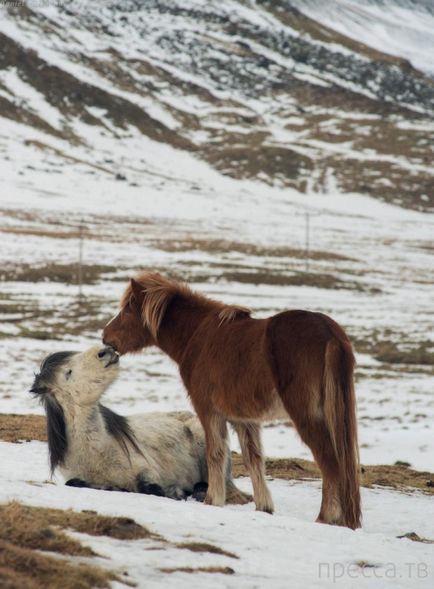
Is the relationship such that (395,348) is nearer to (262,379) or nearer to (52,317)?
(52,317)

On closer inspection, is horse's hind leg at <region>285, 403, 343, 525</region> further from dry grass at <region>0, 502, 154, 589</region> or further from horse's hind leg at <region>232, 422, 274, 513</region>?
dry grass at <region>0, 502, 154, 589</region>

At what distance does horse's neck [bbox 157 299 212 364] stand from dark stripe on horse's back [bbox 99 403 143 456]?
0.92 meters

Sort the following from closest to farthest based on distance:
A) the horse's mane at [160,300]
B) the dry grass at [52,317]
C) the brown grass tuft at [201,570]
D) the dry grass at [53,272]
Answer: the brown grass tuft at [201,570] < the horse's mane at [160,300] < the dry grass at [52,317] < the dry grass at [53,272]

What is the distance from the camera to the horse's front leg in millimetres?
8188

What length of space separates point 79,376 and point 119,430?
725mm

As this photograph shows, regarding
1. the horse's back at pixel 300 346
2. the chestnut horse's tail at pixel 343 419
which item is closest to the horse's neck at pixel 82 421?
the horse's back at pixel 300 346

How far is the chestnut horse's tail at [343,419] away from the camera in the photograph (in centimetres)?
734

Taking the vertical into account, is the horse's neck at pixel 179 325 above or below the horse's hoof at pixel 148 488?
above

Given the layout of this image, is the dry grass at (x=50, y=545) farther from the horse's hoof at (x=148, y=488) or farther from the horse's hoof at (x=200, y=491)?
the horse's hoof at (x=200, y=491)

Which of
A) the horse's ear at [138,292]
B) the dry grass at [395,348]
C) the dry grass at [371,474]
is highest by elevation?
the horse's ear at [138,292]

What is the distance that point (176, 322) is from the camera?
8945 millimetres

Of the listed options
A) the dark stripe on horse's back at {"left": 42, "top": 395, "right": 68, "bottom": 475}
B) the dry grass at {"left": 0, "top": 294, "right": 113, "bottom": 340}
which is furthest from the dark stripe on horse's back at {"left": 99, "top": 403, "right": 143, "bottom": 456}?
the dry grass at {"left": 0, "top": 294, "right": 113, "bottom": 340}

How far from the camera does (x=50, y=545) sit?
5.23 m

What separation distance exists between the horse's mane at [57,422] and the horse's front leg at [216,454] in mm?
791
